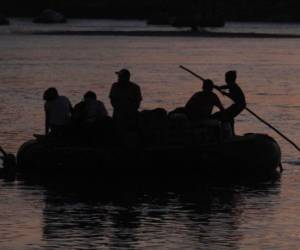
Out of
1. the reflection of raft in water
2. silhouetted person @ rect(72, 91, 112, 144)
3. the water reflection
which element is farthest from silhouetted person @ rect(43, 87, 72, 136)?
the water reflection

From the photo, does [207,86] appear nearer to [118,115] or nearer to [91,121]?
[118,115]

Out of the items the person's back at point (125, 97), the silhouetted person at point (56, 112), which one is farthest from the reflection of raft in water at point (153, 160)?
the person's back at point (125, 97)

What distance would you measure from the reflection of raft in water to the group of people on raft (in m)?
0.32

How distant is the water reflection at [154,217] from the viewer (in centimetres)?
2159

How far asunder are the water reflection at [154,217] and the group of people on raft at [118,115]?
1.58m

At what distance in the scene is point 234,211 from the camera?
2447 centimetres

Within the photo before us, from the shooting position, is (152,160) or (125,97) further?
(125,97)

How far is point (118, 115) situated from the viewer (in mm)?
28375

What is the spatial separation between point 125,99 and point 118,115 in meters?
0.30

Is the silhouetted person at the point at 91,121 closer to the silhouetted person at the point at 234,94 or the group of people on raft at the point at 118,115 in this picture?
the group of people on raft at the point at 118,115

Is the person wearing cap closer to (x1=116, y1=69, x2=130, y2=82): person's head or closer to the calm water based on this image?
(x1=116, y1=69, x2=130, y2=82): person's head

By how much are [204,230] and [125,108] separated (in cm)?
615

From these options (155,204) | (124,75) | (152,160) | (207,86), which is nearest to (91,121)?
(124,75)

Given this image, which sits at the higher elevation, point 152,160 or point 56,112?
point 56,112
